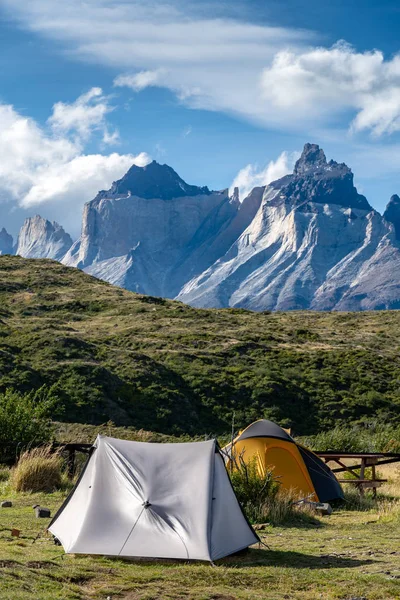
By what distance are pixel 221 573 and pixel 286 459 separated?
921 cm

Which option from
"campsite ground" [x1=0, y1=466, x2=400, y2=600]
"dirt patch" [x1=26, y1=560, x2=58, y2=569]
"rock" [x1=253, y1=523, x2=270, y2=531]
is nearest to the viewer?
"campsite ground" [x1=0, y1=466, x2=400, y2=600]

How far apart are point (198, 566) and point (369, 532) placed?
485 centimetres

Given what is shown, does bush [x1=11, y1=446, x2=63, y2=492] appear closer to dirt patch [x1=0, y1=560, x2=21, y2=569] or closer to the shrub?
the shrub

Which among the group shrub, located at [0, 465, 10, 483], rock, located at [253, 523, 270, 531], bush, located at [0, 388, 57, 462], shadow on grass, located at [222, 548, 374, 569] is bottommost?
shadow on grass, located at [222, 548, 374, 569]

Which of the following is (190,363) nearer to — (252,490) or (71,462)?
(71,462)

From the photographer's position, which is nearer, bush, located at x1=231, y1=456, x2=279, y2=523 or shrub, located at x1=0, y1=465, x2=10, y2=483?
bush, located at x1=231, y1=456, x2=279, y2=523

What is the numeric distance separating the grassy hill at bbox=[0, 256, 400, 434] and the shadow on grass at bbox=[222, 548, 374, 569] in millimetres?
30550

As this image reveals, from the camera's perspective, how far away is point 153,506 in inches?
436

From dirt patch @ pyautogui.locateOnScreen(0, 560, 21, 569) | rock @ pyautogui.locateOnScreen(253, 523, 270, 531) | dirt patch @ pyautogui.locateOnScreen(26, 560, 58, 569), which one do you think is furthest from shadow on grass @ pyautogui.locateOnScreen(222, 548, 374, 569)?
dirt patch @ pyautogui.locateOnScreen(0, 560, 21, 569)

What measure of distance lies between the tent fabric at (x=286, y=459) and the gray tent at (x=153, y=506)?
23.7 ft

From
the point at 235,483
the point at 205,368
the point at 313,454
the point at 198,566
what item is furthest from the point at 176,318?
the point at 198,566

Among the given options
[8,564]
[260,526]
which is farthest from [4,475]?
[8,564]

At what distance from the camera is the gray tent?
10750 millimetres

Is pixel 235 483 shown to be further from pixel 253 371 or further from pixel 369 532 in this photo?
pixel 253 371
